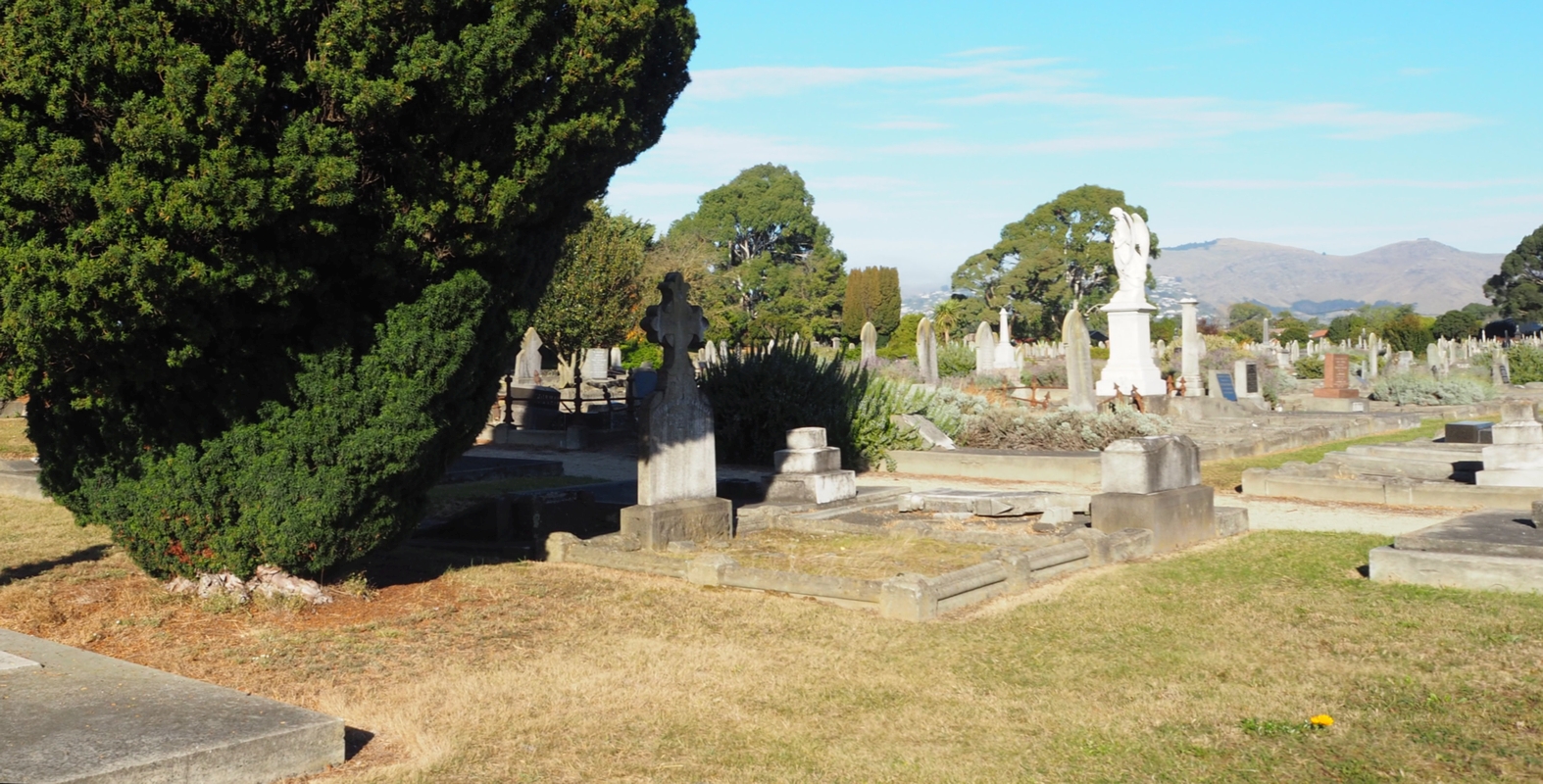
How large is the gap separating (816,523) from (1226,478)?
277 inches

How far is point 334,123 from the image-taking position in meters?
6.82

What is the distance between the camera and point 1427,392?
97.0 feet

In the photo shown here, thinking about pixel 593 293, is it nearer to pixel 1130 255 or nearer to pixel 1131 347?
pixel 1130 255

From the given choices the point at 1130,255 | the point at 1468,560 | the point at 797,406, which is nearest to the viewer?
the point at 1468,560

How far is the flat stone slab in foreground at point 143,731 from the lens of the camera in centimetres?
424

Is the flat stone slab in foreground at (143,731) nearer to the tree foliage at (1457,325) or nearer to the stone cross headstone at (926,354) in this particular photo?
the stone cross headstone at (926,354)

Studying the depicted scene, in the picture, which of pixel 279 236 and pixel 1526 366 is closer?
pixel 279 236

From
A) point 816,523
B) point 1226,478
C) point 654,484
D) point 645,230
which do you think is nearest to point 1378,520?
point 1226,478

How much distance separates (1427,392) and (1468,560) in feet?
79.4

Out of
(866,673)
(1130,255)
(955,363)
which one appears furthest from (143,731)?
(955,363)

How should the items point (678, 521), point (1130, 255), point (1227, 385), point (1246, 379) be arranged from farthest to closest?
1. point (1227, 385)
2. point (1130, 255)
3. point (1246, 379)
4. point (678, 521)

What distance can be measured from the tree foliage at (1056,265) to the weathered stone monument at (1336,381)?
155 ft

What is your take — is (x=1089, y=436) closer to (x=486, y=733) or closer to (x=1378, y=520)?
(x=1378, y=520)

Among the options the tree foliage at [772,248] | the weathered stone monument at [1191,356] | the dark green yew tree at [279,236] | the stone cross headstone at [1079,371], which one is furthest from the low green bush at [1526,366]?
the tree foliage at [772,248]
